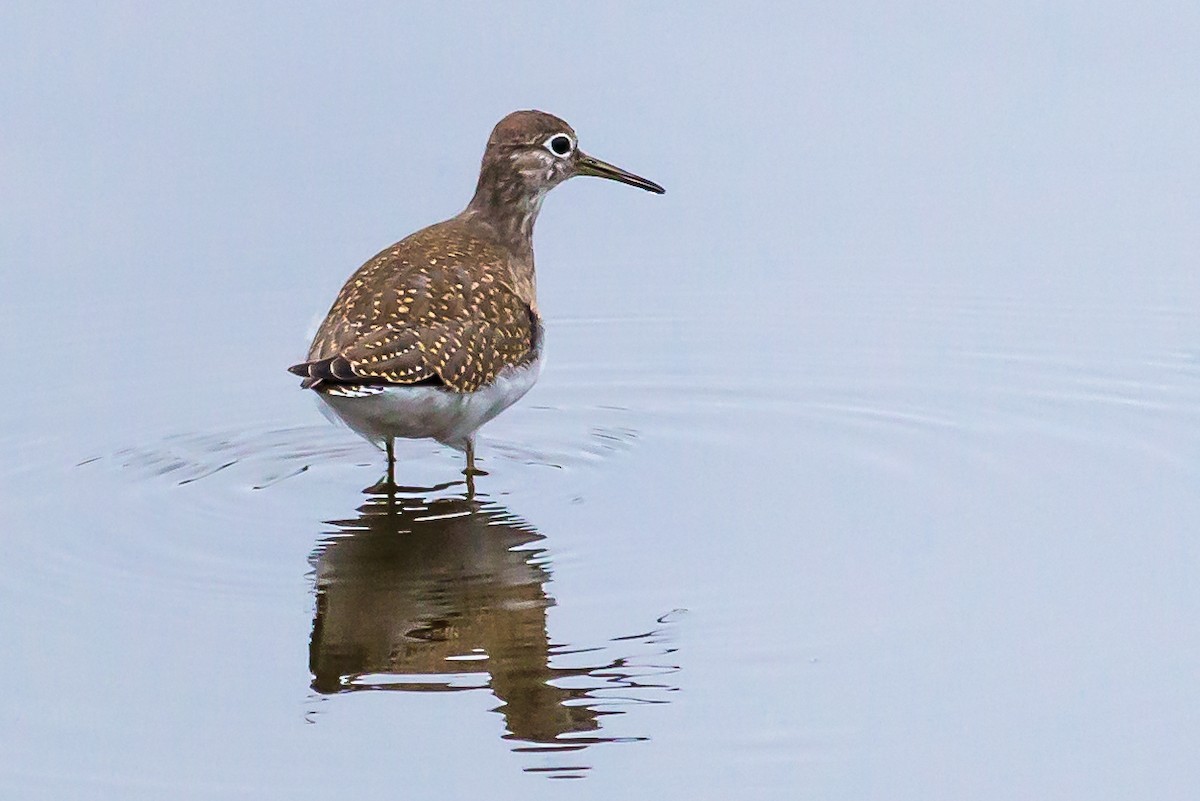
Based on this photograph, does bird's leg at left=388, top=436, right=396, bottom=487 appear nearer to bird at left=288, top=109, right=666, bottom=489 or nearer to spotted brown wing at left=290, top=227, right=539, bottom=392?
bird at left=288, top=109, right=666, bottom=489

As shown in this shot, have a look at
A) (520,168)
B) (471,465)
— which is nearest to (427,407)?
(471,465)

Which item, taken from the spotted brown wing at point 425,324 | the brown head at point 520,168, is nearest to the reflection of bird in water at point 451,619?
the spotted brown wing at point 425,324

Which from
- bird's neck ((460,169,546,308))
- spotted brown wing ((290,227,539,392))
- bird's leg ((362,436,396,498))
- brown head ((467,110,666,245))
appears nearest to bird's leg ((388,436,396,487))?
bird's leg ((362,436,396,498))

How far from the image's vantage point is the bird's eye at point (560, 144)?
483 inches

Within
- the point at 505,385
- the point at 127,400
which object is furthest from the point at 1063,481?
the point at 127,400

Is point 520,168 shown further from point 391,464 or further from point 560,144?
point 391,464

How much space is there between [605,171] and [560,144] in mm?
451

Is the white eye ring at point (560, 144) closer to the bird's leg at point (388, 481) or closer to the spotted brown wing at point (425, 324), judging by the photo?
the spotted brown wing at point (425, 324)

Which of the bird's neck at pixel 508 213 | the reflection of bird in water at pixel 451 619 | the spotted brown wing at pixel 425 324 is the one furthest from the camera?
the bird's neck at pixel 508 213

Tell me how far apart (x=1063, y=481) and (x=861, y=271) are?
152 inches

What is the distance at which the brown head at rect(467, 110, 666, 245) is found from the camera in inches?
477

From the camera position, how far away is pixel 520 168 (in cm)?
1216

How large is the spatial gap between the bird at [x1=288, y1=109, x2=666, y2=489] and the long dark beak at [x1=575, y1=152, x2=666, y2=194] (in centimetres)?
41

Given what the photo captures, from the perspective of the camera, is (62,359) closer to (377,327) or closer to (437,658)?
(377,327)
